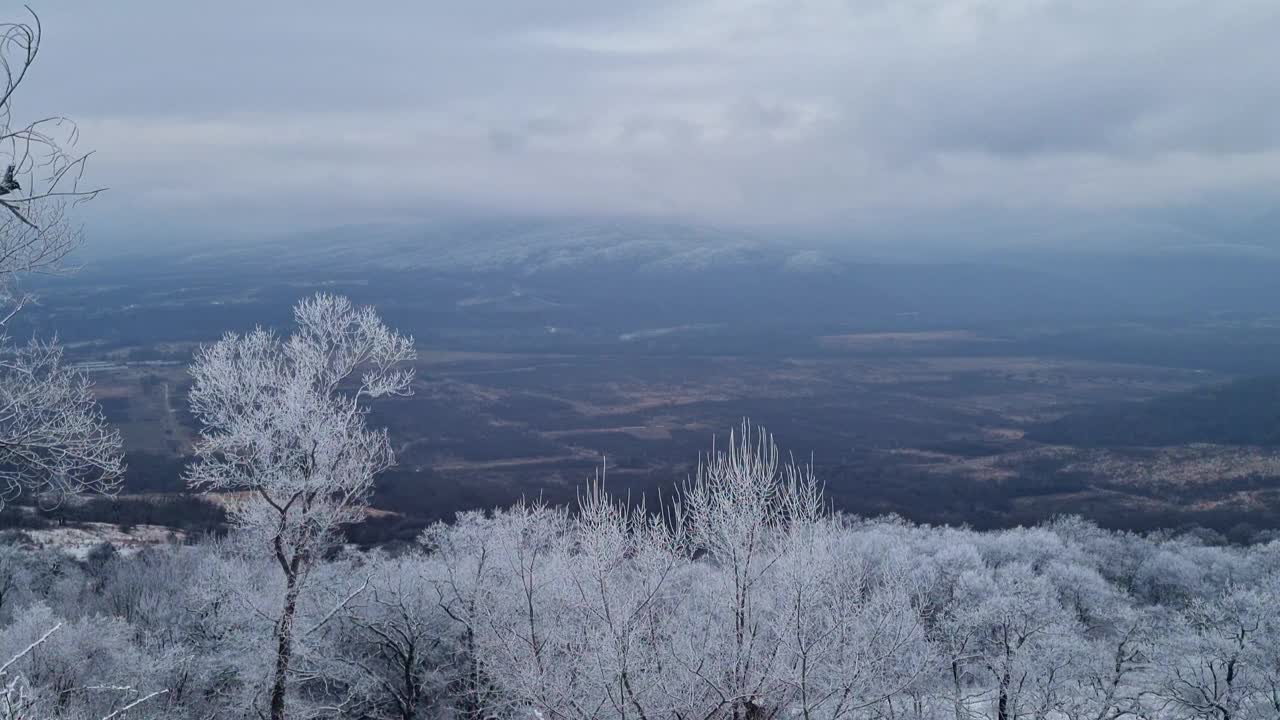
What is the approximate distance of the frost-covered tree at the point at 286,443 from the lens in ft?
43.9

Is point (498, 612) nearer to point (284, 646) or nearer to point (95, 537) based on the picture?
point (284, 646)

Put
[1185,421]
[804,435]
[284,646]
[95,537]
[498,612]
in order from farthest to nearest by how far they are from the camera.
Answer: [1185,421], [804,435], [95,537], [498,612], [284,646]

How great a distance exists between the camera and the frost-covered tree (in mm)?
13383

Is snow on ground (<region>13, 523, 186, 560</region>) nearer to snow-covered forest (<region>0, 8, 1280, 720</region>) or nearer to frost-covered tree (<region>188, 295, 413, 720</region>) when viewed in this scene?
snow-covered forest (<region>0, 8, 1280, 720</region>)

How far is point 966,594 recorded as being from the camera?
2800 centimetres

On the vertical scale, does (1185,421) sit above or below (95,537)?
below

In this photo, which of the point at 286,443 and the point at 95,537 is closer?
the point at 286,443

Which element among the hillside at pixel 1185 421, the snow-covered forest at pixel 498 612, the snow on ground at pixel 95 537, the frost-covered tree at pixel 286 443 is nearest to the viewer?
the snow-covered forest at pixel 498 612

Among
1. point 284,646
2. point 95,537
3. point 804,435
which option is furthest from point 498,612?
point 804,435

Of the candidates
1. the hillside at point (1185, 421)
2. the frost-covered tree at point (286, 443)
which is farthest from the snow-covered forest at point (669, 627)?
the hillside at point (1185, 421)

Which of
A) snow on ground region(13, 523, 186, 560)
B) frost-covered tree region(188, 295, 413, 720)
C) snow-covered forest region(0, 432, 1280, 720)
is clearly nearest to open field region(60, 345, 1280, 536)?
snow on ground region(13, 523, 186, 560)

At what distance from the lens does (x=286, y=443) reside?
44.6 ft

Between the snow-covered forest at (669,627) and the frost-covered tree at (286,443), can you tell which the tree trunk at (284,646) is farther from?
the snow-covered forest at (669,627)

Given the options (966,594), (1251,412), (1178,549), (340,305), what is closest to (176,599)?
(340,305)
